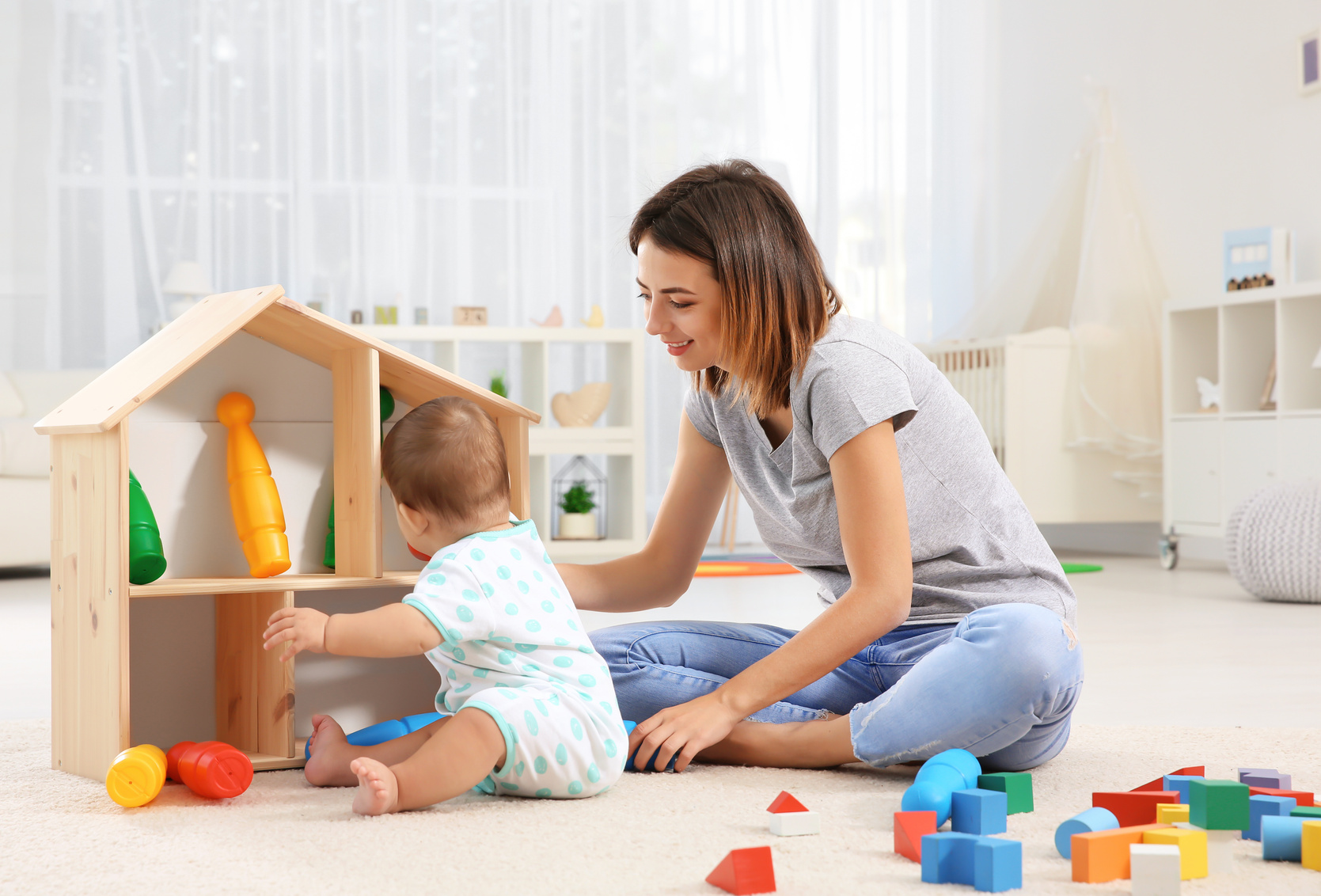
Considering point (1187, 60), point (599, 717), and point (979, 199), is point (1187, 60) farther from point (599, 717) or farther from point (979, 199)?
point (599, 717)

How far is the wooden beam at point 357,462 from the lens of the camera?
1235 mm

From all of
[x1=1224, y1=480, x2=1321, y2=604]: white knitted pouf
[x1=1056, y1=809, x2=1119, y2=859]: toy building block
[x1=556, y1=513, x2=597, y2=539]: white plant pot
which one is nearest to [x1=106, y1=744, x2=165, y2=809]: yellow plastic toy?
[x1=1056, y1=809, x2=1119, y2=859]: toy building block

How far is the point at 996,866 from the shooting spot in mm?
788

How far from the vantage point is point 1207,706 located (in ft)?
5.18

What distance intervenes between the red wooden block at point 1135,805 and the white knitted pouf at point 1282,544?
2.07 metres

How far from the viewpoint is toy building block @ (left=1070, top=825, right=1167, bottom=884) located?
0.81 meters

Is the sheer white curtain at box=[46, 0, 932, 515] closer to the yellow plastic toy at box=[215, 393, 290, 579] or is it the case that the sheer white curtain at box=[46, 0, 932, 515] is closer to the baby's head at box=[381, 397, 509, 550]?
the yellow plastic toy at box=[215, 393, 290, 579]

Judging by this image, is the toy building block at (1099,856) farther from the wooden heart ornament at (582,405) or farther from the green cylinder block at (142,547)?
the wooden heart ornament at (582,405)

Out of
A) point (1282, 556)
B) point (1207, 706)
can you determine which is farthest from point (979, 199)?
point (1207, 706)

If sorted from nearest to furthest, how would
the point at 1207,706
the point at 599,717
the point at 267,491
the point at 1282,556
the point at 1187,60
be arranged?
the point at 599,717
the point at 267,491
the point at 1207,706
the point at 1282,556
the point at 1187,60

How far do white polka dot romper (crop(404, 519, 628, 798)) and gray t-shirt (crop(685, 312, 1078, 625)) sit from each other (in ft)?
0.90

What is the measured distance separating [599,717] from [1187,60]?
3.92 metres

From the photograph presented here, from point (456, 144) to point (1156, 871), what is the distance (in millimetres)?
4149

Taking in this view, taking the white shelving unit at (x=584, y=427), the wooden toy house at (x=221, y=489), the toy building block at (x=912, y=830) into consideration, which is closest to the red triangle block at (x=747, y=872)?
the toy building block at (x=912, y=830)
